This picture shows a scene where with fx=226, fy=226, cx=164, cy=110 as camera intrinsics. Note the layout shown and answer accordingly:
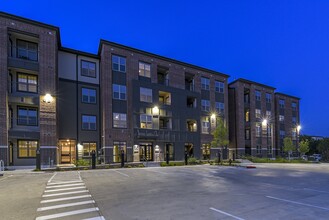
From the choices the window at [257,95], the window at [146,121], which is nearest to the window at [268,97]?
the window at [257,95]

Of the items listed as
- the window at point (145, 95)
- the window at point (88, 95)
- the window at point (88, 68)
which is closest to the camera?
the window at point (88, 95)

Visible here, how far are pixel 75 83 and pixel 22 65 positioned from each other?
620 cm

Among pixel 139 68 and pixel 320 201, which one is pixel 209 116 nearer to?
pixel 139 68

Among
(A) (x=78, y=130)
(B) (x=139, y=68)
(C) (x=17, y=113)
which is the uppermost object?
(B) (x=139, y=68)

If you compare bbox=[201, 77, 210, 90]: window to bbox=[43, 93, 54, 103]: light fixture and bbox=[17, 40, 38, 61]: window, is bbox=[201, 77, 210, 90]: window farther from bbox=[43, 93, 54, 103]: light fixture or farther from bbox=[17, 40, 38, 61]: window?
bbox=[17, 40, 38, 61]: window

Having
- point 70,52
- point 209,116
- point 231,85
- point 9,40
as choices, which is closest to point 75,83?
point 70,52

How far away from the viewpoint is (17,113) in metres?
23.9

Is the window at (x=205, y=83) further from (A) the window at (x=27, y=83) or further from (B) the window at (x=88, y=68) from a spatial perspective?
(A) the window at (x=27, y=83)

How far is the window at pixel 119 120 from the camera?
29069mm

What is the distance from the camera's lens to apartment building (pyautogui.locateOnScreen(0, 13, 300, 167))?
76.6ft

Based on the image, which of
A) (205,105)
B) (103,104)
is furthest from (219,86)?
(103,104)

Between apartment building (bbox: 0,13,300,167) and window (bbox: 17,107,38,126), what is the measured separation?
9 cm

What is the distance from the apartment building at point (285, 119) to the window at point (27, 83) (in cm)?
4813

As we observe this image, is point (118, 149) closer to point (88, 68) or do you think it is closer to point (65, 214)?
point (88, 68)
